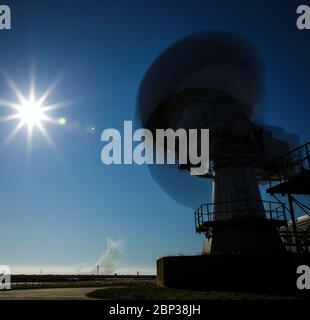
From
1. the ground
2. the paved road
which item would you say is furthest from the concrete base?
the paved road

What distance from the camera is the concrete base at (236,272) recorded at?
1616 centimetres

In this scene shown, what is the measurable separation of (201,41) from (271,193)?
35.4ft

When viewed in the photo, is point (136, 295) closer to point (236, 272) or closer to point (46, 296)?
point (46, 296)

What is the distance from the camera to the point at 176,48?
24.2 meters

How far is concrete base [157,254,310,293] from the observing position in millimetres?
16156

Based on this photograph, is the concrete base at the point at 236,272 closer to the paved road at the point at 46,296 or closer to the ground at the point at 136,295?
the ground at the point at 136,295

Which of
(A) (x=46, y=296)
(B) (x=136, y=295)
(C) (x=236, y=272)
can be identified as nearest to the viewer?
(B) (x=136, y=295)

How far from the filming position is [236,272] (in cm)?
1692

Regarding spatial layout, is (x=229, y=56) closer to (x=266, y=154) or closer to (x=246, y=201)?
(x=266, y=154)

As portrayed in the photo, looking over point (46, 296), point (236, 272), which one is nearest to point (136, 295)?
point (46, 296)

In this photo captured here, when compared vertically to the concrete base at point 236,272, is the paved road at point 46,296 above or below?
below

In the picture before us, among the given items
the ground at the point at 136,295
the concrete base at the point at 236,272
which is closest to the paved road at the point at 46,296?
the ground at the point at 136,295

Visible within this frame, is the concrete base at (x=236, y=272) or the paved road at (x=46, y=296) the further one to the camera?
the concrete base at (x=236, y=272)
